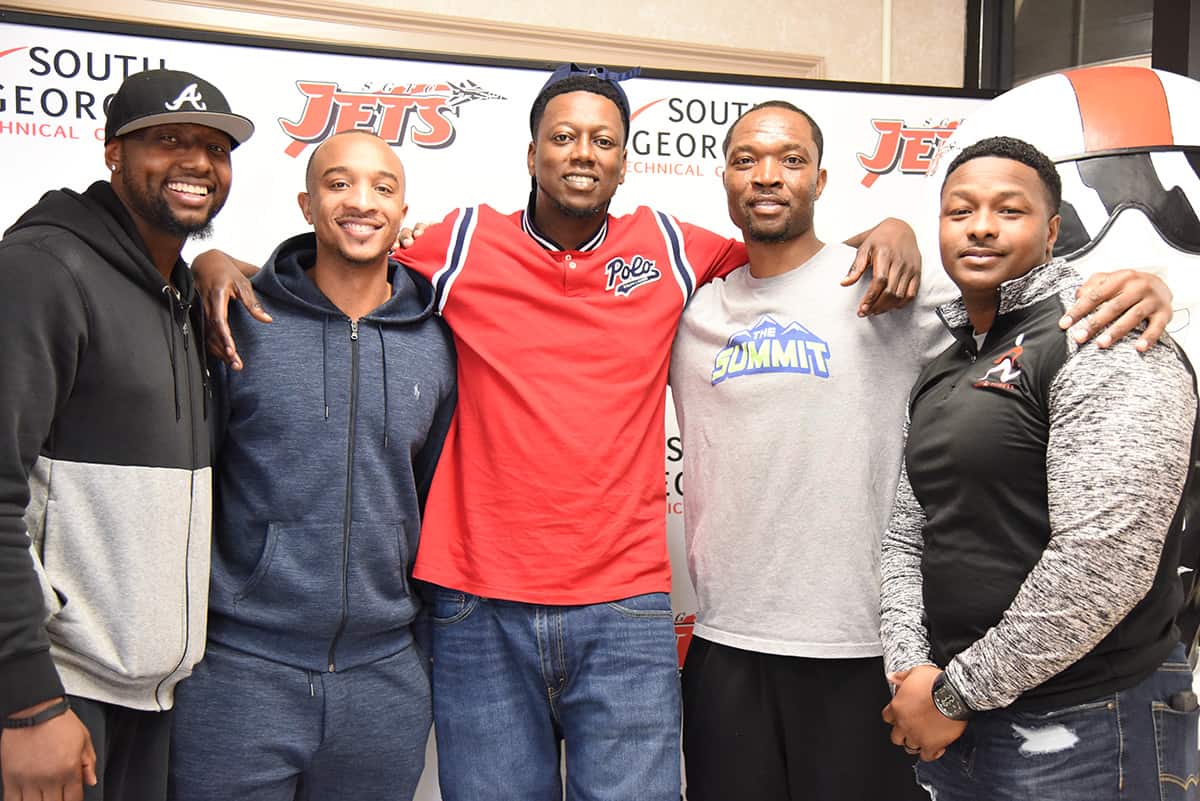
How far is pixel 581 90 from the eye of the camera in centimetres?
196

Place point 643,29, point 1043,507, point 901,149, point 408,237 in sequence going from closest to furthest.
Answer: point 1043,507 < point 408,237 < point 901,149 < point 643,29

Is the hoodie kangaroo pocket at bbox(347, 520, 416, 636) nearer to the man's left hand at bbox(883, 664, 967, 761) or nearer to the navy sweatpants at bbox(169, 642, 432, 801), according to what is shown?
the navy sweatpants at bbox(169, 642, 432, 801)

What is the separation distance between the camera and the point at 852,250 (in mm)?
1944

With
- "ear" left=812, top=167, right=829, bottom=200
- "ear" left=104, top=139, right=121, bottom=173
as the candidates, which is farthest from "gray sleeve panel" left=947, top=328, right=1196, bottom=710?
"ear" left=104, top=139, right=121, bottom=173

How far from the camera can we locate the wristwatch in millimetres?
1385

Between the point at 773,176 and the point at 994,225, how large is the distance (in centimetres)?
51

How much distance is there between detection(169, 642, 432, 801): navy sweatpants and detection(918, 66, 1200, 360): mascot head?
4.65ft

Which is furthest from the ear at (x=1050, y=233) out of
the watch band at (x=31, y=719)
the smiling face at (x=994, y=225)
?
the watch band at (x=31, y=719)

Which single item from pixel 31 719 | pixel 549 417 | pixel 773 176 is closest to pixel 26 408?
pixel 31 719

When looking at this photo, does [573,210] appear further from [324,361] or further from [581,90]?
[324,361]

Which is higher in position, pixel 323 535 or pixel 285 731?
pixel 323 535

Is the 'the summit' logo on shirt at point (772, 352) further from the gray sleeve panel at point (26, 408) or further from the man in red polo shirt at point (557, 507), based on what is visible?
the gray sleeve panel at point (26, 408)

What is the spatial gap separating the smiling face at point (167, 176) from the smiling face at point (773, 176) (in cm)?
97

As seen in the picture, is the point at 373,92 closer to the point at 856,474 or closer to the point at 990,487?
the point at 856,474
